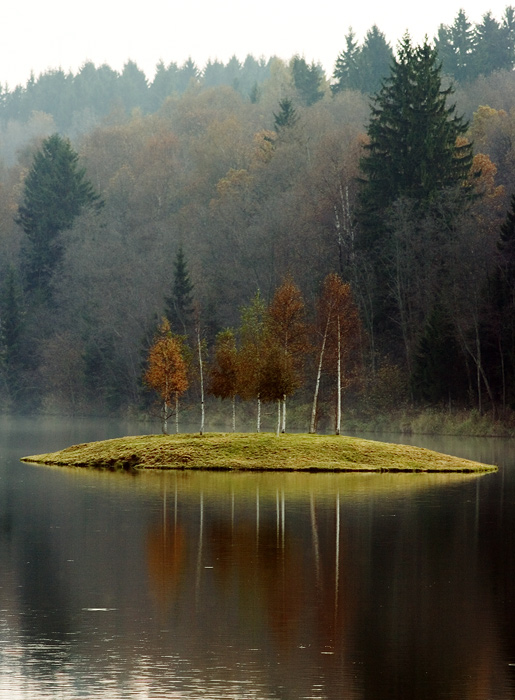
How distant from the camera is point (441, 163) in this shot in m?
91.2

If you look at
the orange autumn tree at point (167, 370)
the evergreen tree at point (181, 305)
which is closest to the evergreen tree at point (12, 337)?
the evergreen tree at point (181, 305)

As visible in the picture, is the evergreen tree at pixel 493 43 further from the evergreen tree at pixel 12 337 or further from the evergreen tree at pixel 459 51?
the evergreen tree at pixel 12 337

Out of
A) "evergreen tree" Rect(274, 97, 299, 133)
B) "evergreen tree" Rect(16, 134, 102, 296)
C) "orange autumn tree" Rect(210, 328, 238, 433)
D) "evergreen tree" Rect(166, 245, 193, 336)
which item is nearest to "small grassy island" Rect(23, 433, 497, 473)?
"orange autumn tree" Rect(210, 328, 238, 433)

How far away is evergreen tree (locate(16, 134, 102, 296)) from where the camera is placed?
426 ft

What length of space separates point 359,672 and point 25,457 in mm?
41626

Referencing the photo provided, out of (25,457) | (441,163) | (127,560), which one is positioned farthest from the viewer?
(441,163)

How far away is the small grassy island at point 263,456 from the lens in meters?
48.7

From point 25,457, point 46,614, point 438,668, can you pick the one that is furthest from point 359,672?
point 25,457

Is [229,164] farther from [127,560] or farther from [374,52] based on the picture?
[127,560]

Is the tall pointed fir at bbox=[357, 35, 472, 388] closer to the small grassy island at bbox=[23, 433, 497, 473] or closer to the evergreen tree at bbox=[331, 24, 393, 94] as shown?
the small grassy island at bbox=[23, 433, 497, 473]

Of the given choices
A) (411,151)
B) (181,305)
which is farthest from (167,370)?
(411,151)

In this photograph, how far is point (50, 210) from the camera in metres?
130

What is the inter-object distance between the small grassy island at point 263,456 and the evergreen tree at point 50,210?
8020 centimetres

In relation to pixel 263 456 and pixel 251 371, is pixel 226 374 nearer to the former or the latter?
pixel 251 371
